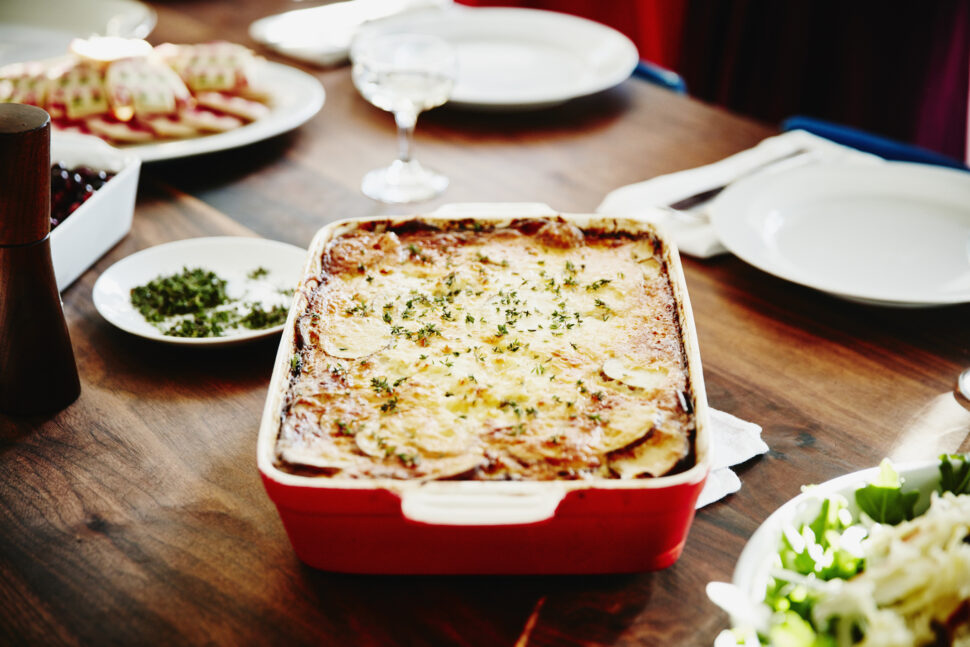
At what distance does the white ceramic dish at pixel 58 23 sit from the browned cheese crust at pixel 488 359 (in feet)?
5.50

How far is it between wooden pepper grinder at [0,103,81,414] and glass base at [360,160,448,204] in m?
0.82

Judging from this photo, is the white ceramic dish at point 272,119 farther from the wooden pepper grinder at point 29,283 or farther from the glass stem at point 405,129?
the wooden pepper grinder at point 29,283

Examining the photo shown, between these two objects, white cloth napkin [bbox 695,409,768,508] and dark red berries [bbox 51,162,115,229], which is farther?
dark red berries [bbox 51,162,115,229]

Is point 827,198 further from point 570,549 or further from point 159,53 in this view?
point 159,53

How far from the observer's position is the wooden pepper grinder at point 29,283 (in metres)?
1.02

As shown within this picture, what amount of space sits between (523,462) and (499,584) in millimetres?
167

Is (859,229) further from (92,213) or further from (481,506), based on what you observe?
(92,213)

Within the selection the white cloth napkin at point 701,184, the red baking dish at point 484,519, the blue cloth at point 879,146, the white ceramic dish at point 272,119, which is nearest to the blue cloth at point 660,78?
the blue cloth at point 879,146

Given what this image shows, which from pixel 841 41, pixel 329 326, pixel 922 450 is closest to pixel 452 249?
pixel 329 326

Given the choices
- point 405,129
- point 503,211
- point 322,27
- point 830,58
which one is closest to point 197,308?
point 503,211

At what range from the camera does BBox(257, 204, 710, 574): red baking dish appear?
2.79 feet

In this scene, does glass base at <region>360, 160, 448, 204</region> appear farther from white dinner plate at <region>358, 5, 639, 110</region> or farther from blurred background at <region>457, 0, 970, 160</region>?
blurred background at <region>457, 0, 970, 160</region>

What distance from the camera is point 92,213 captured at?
1.54m

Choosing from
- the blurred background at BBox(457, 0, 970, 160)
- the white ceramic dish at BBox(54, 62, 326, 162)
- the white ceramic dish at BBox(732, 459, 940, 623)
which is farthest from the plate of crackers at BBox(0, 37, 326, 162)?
the blurred background at BBox(457, 0, 970, 160)
